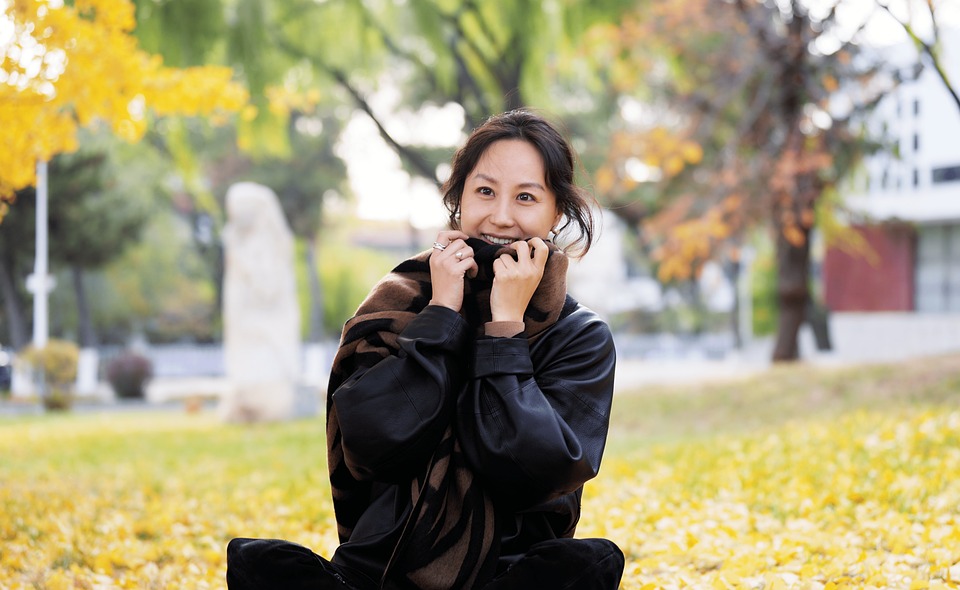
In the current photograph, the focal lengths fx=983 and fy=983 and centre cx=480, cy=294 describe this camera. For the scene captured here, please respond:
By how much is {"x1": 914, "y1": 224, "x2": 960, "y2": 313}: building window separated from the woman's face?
68.2 ft

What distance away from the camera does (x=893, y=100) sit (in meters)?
16.2

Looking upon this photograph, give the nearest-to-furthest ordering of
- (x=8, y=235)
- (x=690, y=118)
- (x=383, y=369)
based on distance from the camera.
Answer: (x=383, y=369)
(x=690, y=118)
(x=8, y=235)

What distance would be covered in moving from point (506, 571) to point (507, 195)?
0.90 meters

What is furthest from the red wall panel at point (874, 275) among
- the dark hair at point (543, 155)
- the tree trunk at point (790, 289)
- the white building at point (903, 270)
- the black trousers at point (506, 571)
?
the black trousers at point (506, 571)

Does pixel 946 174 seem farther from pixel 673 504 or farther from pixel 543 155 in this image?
pixel 543 155

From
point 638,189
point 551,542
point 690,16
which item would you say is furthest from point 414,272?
point 638,189

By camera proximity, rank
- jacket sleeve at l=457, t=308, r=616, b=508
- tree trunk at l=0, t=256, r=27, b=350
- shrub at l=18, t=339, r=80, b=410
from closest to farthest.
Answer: jacket sleeve at l=457, t=308, r=616, b=508
shrub at l=18, t=339, r=80, b=410
tree trunk at l=0, t=256, r=27, b=350

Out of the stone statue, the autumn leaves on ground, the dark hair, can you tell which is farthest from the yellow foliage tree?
the stone statue

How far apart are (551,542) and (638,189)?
56.6ft

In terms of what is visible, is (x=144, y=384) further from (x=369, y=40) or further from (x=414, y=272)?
(x=414, y=272)

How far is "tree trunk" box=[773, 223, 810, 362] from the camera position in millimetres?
14648

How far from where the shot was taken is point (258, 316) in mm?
12836

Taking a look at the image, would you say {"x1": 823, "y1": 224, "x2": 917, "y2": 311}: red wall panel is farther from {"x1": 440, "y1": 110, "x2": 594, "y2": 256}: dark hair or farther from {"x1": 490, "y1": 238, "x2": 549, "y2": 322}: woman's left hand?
{"x1": 490, "y1": 238, "x2": 549, "y2": 322}: woman's left hand

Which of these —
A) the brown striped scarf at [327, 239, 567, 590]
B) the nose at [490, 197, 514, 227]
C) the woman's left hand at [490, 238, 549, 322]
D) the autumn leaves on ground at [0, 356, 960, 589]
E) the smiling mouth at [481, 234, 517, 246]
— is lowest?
the autumn leaves on ground at [0, 356, 960, 589]
